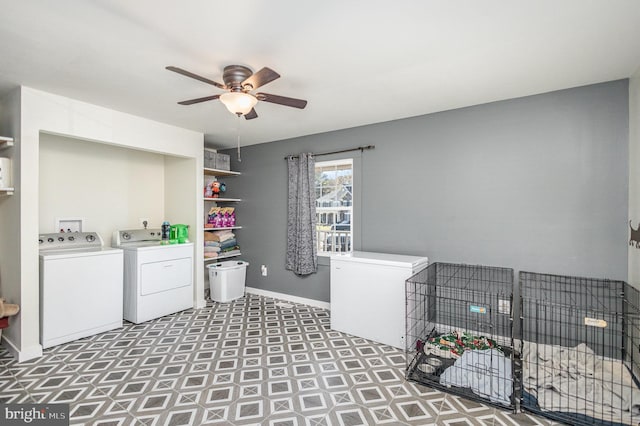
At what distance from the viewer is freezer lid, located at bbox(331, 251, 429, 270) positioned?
2.90 meters

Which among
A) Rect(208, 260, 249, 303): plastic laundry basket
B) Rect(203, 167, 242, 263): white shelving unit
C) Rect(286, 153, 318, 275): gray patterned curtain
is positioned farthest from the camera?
Rect(203, 167, 242, 263): white shelving unit

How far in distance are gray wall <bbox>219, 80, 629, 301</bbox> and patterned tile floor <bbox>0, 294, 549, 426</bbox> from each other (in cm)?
131

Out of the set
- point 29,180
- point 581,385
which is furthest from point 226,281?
point 581,385

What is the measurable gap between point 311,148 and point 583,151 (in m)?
2.88

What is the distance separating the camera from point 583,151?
2.62m

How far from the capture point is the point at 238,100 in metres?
2.18

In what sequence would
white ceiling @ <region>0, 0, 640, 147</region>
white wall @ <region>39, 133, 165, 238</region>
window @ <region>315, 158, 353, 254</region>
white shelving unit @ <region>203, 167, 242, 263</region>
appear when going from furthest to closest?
white shelving unit @ <region>203, 167, 242, 263</region> < window @ <region>315, 158, 353, 254</region> < white wall @ <region>39, 133, 165, 238</region> < white ceiling @ <region>0, 0, 640, 147</region>

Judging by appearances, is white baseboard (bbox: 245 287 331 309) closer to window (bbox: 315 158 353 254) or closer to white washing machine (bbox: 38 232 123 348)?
window (bbox: 315 158 353 254)

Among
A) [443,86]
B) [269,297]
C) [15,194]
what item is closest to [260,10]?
[443,86]

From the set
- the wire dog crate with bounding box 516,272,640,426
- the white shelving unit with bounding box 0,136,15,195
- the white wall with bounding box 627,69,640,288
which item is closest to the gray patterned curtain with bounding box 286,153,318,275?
the wire dog crate with bounding box 516,272,640,426

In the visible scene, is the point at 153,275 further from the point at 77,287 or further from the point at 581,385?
the point at 581,385

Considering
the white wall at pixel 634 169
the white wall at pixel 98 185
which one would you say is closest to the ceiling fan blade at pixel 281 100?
the white wall at pixel 634 169

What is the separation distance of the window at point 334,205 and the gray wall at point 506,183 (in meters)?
0.17

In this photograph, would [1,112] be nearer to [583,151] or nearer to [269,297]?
[269,297]
